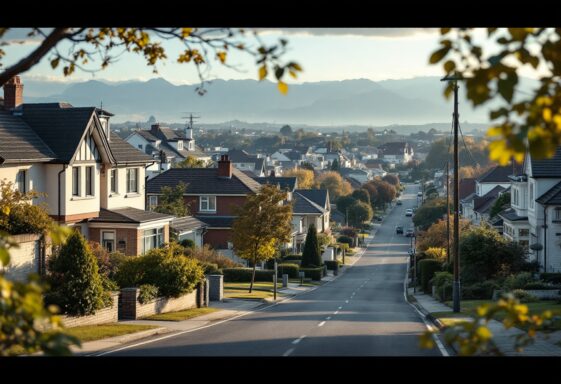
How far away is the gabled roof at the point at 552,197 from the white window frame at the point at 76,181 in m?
28.2

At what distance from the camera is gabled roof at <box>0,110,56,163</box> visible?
3578cm

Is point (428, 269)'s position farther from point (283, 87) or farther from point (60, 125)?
point (283, 87)

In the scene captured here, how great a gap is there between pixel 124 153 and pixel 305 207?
156 feet

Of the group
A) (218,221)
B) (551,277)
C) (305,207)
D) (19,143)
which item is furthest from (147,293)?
(305,207)

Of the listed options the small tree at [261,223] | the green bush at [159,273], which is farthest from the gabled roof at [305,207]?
the green bush at [159,273]

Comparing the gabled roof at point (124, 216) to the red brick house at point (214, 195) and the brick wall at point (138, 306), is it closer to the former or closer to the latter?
the brick wall at point (138, 306)

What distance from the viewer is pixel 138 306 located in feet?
102

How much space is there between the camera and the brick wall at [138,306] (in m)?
→ 30.7

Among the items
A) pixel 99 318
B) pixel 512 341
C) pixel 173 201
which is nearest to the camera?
pixel 512 341
